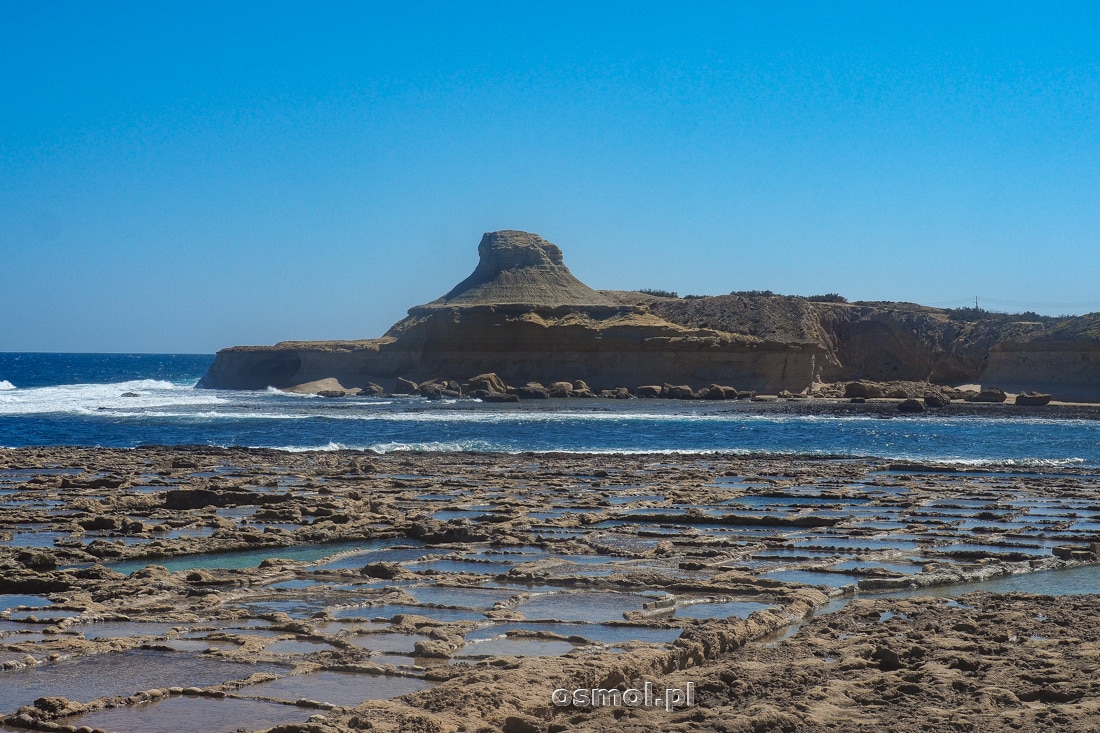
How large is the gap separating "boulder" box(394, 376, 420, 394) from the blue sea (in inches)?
284

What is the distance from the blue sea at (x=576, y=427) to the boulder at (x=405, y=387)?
721 centimetres

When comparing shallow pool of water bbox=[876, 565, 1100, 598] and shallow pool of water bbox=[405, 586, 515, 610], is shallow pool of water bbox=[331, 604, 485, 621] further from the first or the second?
shallow pool of water bbox=[876, 565, 1100, 598]

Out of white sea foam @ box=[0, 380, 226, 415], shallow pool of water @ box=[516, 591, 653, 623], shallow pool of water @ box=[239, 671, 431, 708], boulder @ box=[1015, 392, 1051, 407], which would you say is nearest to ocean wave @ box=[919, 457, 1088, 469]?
shallow pool of water @ box=[516, 591, 653, 623]

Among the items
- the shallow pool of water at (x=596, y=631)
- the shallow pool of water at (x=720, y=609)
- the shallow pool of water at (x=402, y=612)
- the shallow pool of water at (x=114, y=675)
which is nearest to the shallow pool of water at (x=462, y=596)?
the shallow pool of water at (x=402, y=612)

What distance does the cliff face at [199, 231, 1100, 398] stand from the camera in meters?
71.8

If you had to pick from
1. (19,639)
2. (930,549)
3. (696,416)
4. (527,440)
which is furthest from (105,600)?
(696,416)

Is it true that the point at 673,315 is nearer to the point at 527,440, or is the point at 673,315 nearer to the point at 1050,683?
the point at 527,440

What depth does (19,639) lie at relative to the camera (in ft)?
30.5

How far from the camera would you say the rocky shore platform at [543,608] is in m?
7.16

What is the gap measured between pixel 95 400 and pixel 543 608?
60.7 m

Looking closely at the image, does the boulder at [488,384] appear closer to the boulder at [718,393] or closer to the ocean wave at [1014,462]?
the boulder at [718,393]

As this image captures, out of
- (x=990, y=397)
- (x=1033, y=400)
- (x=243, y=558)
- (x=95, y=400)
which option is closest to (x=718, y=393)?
(x=990, y=397)

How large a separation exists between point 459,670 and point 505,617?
2.18 m

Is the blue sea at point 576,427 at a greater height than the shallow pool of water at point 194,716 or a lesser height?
greater
